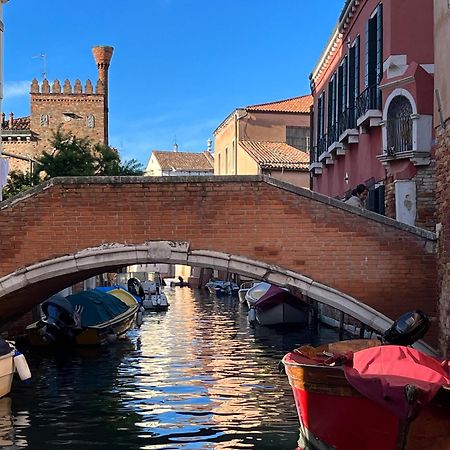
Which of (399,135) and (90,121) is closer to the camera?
(399,135)

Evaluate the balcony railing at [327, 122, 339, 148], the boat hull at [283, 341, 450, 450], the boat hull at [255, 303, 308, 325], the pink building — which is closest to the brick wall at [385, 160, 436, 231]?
the pink building

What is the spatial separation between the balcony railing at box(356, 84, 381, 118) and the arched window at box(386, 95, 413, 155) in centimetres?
51

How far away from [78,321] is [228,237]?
549cm

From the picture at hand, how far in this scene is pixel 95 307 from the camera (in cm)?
1546

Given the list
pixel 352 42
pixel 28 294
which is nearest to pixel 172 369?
pixel 28 294

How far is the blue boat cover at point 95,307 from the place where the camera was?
49.9ft

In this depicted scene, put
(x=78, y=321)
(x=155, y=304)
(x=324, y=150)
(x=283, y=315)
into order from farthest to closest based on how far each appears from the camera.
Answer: (x=155, y=304) < (x=283, y=315) < (x=324, y=150) < (x=78, y=321)

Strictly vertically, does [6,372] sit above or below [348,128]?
below

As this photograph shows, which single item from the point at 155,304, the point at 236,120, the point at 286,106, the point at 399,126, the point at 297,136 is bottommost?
the point at 155,304

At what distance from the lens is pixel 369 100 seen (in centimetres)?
1258

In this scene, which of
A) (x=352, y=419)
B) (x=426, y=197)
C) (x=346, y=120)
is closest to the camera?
(x=352, y=419)

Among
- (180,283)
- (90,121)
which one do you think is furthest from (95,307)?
(180,283)

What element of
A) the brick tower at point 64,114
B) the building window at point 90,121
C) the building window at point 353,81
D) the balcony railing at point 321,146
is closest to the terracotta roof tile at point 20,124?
the brick tower at point 64,114

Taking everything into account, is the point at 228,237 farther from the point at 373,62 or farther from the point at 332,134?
the point at 332,134
